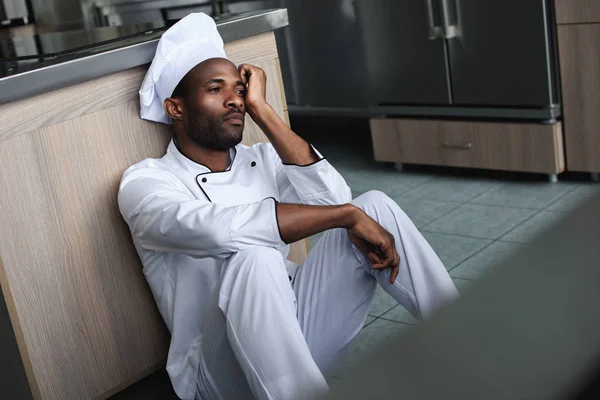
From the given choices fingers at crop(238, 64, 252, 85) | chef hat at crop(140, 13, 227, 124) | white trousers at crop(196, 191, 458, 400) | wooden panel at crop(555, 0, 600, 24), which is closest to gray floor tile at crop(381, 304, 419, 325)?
white trousers at crop(196, 191, 458, 400)

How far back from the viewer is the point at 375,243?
1451 mm

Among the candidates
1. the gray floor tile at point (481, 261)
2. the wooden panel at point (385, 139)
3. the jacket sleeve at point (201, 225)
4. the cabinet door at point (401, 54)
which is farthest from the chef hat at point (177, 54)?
the wooden panel at point (385, 139)

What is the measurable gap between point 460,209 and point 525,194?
23cm

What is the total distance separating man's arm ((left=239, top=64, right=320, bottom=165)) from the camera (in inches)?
64.0

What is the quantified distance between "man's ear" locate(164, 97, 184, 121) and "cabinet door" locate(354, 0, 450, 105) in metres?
1.63

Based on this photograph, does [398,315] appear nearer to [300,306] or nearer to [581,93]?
[300,306]

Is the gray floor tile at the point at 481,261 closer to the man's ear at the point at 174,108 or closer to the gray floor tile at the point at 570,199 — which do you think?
the gray floor tile at the point at 570,199

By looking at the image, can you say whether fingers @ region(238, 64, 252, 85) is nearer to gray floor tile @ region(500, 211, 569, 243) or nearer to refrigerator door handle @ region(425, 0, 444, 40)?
gray floor tile @ region(500, 211, 569, 243)

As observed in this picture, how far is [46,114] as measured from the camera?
4.79 ft

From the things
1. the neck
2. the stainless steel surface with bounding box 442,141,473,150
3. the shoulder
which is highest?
the neck

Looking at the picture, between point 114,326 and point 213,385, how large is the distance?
26 centimetres

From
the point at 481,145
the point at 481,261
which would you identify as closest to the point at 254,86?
the point at 481,261

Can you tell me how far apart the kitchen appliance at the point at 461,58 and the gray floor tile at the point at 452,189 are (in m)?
0.24

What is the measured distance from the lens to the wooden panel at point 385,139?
10.8 feet
